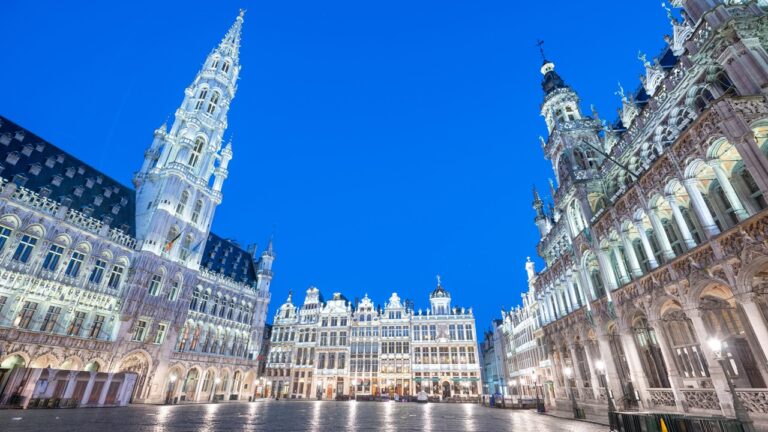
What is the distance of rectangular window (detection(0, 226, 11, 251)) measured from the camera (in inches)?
1154

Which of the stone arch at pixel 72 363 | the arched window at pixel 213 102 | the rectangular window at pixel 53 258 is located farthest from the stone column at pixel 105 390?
the arched window at pixel 213 102

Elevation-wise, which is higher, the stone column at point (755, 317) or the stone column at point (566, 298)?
the stone column at point (566, 298)

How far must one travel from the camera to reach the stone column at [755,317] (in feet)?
41.2

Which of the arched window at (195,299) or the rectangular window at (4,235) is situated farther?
the arched window at (195,299)

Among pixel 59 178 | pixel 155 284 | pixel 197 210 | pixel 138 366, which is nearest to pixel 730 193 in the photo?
pixel 155 284

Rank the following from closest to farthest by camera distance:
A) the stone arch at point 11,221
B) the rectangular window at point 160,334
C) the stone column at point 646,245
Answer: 1. the stone column at point 646,245
2. the stone arch at point 11,221
3. the rectangular window at point 160,334

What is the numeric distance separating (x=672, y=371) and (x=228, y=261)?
5978 cm

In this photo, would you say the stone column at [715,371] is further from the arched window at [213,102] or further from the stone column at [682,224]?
the arched window at [213,102]

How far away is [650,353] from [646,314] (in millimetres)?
3182

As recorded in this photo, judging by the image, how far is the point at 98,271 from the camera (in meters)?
36.2

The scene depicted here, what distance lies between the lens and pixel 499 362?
72.4 metres

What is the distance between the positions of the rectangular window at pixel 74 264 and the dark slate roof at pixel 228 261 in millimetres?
18555

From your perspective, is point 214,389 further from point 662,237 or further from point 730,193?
point 730,193

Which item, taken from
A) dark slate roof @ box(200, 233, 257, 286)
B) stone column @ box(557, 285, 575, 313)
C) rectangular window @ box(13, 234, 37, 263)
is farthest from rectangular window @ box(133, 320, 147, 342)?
stone column @ box(557, 285, 575, 313)
